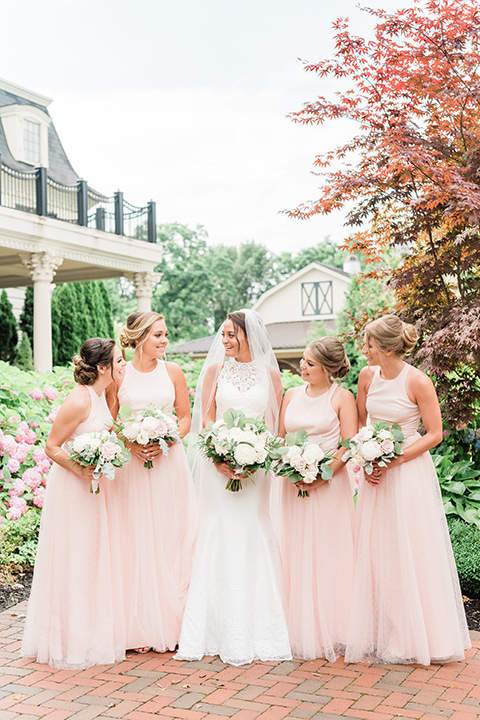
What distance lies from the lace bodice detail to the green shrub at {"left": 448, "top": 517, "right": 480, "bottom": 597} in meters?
2.35

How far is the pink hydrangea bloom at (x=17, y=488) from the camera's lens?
7.86 m

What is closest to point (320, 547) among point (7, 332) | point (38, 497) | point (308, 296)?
point (38, 497)

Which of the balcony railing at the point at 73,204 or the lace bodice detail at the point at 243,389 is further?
the balcony railing at the point at 73,204

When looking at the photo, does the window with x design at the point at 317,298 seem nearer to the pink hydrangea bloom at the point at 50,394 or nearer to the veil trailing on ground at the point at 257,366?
the pink hydrangea bloom at the point at 50,394

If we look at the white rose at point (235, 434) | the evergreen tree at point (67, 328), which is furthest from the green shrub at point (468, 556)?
the evergreen tree at point (67, 328)

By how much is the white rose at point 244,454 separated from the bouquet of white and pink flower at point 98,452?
75cm

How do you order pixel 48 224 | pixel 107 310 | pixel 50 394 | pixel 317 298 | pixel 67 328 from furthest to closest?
pixel 317 298, pixel 107 310, pixel 67 328, pixel 48 224, pixel 50 394

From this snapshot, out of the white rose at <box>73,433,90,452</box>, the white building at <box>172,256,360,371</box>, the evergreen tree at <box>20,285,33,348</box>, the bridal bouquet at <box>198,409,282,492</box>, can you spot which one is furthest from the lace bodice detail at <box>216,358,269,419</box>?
the white building at <box>172,256,360,371</box>

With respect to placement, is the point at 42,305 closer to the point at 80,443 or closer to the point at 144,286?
the point at 144,286

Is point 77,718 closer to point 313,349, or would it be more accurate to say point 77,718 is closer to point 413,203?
point 313,349

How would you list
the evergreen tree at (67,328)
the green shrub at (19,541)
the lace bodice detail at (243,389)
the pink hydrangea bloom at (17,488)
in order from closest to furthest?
the lace bodice detail at (243,389)
the green shrub at (19,541)
the pink hydrangea bloom at (17,488)
the evergreen tree at (67,328)

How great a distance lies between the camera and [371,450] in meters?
4.84

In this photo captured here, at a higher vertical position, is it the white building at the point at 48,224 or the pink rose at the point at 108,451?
the white building at the point at 48,224

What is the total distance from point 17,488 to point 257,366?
3688 mm
